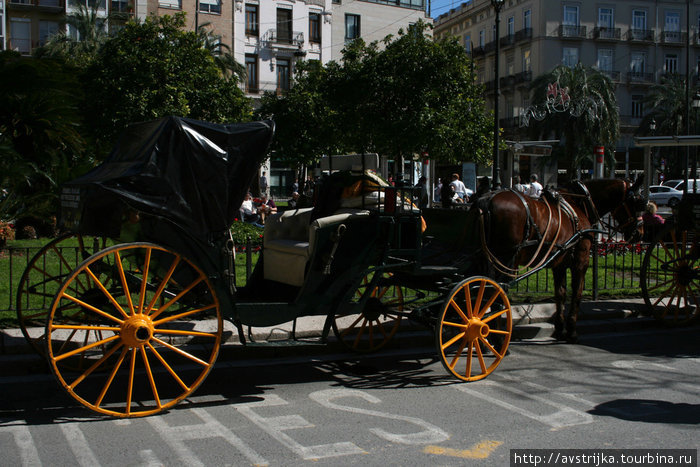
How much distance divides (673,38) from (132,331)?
2278 inches

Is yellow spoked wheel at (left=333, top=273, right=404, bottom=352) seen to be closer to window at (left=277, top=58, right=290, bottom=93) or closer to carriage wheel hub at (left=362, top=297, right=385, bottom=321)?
carriage wheel hub at (left=362, top=297, right=385, bottom=321)

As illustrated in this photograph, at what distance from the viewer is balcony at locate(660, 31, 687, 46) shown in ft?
175

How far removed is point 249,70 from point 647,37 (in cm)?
3158

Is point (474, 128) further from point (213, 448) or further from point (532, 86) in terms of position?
point (532, 86)

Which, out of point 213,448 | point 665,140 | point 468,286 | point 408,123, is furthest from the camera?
point 408,123

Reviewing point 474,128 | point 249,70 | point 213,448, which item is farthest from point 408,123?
point 249,70

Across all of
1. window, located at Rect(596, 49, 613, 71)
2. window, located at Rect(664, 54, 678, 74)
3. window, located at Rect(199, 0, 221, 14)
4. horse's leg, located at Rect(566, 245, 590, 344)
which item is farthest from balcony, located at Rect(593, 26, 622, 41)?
horse's leg, located at Rect(566, 245, 590, 344)

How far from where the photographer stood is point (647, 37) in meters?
53.0

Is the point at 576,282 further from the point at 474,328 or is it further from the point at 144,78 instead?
the point at 144,78

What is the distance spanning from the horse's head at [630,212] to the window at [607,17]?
4944cm

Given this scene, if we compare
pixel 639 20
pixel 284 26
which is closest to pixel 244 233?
pixel 284 26

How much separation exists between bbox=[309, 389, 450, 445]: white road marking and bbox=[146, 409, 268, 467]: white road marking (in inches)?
37.0

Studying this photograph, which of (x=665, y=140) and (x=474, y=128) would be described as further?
(x=474, y=128)

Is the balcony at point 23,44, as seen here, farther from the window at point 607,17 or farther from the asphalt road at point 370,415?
the window at point 607,17
